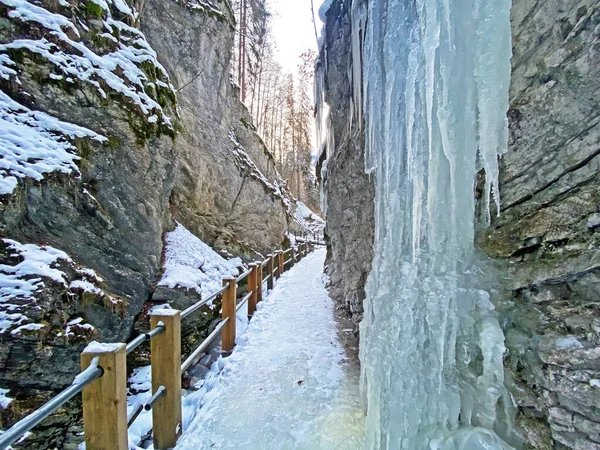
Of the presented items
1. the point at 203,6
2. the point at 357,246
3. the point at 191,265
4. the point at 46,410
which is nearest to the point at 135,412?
the point at 46,410

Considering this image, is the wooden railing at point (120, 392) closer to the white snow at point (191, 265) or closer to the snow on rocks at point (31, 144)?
the white snow at point (191, 265)

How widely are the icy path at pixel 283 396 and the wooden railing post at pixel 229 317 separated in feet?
0.49

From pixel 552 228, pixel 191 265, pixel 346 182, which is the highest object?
pixel 346 182

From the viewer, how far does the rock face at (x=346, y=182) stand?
13.8 ft

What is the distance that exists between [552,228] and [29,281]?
444cm

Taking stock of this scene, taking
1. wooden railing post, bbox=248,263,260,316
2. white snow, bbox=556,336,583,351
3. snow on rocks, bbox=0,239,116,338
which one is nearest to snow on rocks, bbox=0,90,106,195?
snow on rocks, bbox=0,239,116,338

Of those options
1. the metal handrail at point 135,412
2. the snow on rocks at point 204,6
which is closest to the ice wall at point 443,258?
the metal handrail at point 135,412

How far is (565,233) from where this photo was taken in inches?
58.1

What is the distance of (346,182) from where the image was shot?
192 inches

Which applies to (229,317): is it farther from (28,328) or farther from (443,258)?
(443,258)

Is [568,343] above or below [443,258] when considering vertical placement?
below

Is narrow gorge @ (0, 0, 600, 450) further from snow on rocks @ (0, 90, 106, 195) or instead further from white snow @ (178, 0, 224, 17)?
white snow @ (178, 0, 224, 17)

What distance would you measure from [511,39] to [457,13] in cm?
42

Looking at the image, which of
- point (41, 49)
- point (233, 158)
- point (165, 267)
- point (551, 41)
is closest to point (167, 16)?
point (233, 158)
